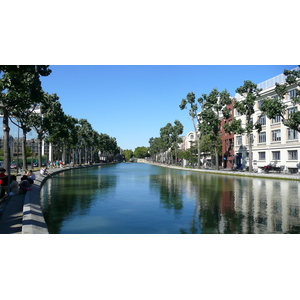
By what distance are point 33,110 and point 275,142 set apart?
39.4 m

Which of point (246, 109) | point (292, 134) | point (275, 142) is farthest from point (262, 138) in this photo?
point (246, 109)

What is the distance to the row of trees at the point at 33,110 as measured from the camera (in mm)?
18906

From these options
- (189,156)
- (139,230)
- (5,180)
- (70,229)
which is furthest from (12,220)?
(189,156)

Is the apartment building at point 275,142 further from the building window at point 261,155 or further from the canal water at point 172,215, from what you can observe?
the canal water at point 172,215

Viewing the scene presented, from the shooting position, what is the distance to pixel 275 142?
5125cm

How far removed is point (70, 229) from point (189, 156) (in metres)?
75.2

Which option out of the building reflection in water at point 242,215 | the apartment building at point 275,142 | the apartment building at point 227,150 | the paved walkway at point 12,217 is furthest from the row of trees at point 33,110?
the apartment building at point 227,150

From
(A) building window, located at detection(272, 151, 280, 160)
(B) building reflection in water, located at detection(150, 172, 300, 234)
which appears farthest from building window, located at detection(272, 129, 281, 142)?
(B) building reflection in water, located at detection(150, 172, 300, 234)

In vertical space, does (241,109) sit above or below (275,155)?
above

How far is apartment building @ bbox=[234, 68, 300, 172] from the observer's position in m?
46.4

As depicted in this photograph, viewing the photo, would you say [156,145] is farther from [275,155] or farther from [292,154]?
[292,154]

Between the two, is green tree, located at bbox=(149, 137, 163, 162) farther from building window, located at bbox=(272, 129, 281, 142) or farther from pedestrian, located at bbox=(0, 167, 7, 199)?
pedestrian, located at bbox=(0, 167, 7, 199)

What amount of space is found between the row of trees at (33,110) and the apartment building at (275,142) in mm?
32031

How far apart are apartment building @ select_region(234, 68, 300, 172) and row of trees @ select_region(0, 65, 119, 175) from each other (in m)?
32.0
